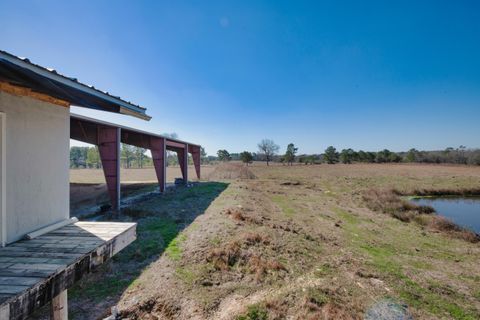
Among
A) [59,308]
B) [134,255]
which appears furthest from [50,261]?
[134,255]

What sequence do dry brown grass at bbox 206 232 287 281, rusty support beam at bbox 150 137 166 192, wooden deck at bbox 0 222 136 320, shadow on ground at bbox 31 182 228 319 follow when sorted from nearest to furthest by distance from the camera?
wooden deck at bbox 0 222 136 320, shadow on ground at bbox 31 182 228 319, dry brown grass at bbox 206 232 287 281, rusty support beam at bbox 150 137 166 192

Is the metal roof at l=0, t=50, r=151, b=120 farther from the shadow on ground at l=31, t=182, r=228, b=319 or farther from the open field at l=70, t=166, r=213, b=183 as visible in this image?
the open field at l=70, t=166, r=213, b=183

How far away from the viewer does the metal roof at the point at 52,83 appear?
1.97 metres

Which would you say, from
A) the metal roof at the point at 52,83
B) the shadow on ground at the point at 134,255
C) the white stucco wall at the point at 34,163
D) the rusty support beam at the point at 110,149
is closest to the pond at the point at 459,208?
the shadow on ground at the point at 134,255

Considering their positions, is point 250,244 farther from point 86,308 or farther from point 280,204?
point 280,204

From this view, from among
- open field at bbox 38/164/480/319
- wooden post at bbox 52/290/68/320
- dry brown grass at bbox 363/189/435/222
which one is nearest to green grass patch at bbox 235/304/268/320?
open field at bbox 38/164/480/319

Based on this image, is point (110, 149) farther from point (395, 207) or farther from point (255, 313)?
point (395, 207)

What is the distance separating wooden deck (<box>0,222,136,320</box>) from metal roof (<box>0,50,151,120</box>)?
1.68 meters

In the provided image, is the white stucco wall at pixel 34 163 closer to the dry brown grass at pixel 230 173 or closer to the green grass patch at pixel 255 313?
the green grass patch at pixel 255 313

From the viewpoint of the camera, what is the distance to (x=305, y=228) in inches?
321

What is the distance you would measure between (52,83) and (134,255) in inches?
165

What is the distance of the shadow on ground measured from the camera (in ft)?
12.2

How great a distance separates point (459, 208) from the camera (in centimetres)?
1438

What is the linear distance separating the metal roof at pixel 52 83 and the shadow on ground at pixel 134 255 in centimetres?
299
